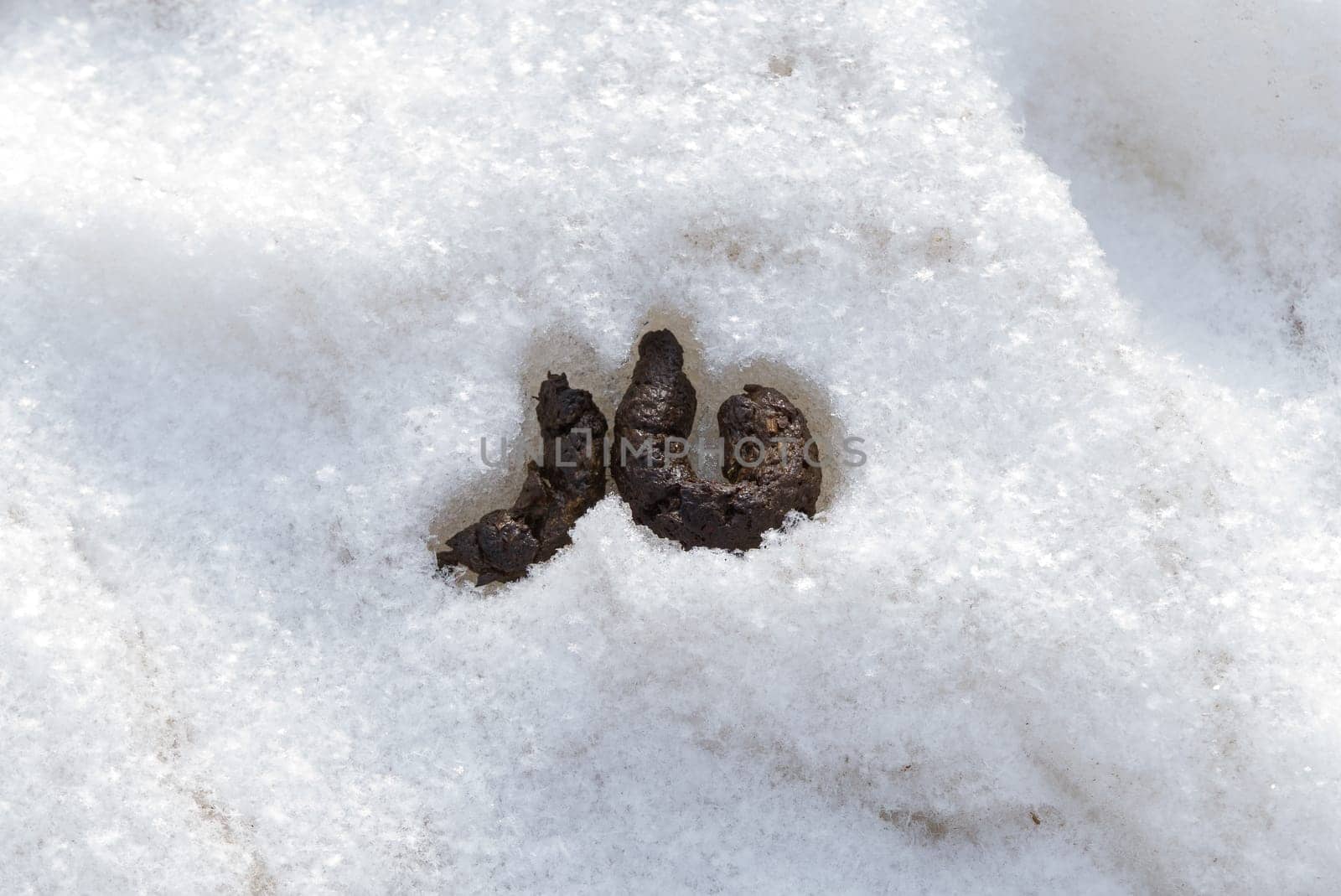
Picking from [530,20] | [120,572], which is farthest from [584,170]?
[120,572]

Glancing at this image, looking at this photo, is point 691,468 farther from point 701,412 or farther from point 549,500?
point 549,500

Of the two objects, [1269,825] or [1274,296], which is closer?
[1269,825]

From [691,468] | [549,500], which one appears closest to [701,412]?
[691,468]

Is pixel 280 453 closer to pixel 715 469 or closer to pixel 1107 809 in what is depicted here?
pixel 715 469
